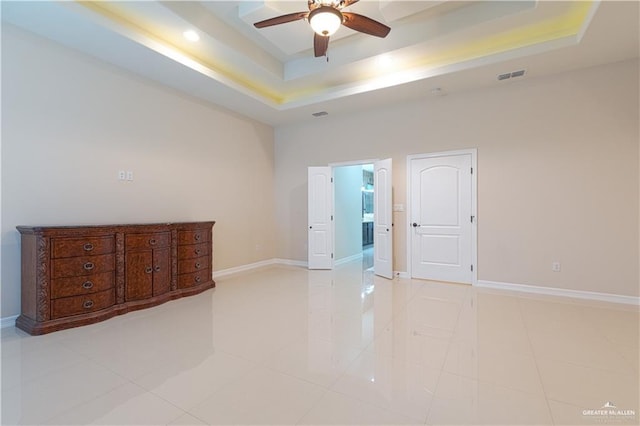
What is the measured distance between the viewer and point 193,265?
14.1 feet

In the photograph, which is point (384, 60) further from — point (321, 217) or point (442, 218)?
point (321, 217)

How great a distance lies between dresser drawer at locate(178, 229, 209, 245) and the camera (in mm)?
4180

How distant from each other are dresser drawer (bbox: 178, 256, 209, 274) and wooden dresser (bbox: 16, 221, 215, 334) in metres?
0.01

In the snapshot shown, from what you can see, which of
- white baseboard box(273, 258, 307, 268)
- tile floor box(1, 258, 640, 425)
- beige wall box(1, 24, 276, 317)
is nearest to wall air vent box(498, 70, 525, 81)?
tile floor box(1, 258, 640, 425)

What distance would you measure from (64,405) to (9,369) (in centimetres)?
85

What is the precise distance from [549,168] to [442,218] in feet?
5.21

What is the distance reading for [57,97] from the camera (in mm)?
3371

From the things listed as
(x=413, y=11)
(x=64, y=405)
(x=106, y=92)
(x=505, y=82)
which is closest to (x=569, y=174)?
(x=505, y=82)

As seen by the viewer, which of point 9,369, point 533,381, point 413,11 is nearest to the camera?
point 533,381

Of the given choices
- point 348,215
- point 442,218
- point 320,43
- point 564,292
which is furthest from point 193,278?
point 564,292

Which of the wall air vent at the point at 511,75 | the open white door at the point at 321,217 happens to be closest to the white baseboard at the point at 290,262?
the open white door at the point at 321,217

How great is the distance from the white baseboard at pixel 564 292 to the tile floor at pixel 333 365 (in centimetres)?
23

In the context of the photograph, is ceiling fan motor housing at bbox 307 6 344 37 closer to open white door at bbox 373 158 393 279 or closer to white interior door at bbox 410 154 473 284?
open white door at bbox 373 158 393 279

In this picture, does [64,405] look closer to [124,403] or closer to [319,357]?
[124,403]
